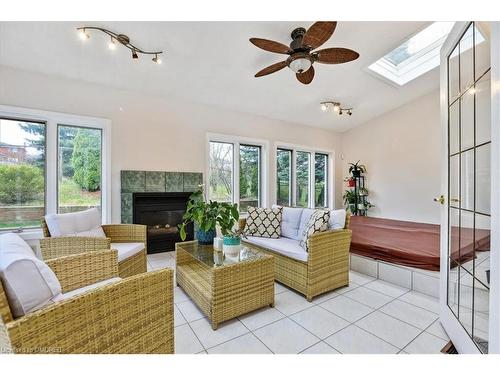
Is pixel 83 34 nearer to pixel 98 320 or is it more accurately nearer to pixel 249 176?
pixel 98 320

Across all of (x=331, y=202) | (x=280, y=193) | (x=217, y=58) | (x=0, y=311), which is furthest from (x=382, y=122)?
(x=0, y=311)

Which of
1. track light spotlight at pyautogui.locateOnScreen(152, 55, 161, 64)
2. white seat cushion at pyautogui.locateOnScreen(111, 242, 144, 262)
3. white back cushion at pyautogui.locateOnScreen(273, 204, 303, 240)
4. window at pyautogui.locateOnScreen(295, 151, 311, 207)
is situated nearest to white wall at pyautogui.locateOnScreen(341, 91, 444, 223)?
window at pyautogui.locateOnScreen(295, 151, 311, 207)

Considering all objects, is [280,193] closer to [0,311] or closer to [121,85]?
[121,85]

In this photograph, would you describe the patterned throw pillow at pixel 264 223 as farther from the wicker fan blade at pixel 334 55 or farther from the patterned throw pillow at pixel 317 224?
the wicker fan blade at pixel 334 55

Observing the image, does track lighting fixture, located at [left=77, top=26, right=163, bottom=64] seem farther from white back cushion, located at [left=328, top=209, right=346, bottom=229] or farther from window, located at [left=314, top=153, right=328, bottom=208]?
window, located at [left=314, top=153, right=328, bottom=208]

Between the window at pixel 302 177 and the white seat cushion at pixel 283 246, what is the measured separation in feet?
9.25

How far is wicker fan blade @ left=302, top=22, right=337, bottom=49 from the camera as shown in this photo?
5.81 ft

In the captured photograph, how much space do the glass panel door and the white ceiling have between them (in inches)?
59.8

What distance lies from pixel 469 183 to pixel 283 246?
1582 millimetres

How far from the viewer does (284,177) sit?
5.22 metres

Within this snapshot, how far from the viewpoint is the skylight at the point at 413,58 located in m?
3.47

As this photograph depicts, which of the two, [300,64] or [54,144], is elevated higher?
[300,64]

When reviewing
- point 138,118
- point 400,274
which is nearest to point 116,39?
point 138,118
